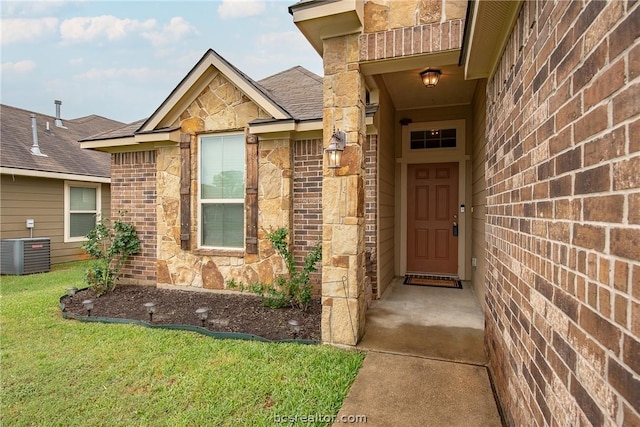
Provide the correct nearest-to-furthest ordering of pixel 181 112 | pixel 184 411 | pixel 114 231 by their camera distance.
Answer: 1. pixel 184 411
2. pixel 181 112
3. pixel 114 231

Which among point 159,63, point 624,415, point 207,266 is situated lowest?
point 207,266

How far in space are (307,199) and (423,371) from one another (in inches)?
112

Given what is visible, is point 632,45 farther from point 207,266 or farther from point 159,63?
point 159,63

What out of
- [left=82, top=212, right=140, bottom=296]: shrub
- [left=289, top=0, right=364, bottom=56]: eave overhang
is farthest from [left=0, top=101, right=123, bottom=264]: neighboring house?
[left=289, top=0, right=364, bottom=56]: eave overhang

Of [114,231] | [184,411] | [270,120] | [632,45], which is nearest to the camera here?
[632,45]

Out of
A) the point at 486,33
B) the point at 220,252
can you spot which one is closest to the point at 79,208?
the point at 220,252

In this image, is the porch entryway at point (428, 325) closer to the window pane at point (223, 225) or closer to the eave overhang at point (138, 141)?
the window pane at point (223, 225)

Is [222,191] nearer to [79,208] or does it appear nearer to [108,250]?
[108,250]

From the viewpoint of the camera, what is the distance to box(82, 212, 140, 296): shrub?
5180 millimetres

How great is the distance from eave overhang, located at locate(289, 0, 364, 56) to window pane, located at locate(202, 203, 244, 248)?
9.47ft

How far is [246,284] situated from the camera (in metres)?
4.93

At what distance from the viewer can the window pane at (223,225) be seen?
5.08 m

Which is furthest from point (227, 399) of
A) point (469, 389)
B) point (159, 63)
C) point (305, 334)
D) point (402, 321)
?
point (159, 63)

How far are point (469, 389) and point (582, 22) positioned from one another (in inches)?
96.1
